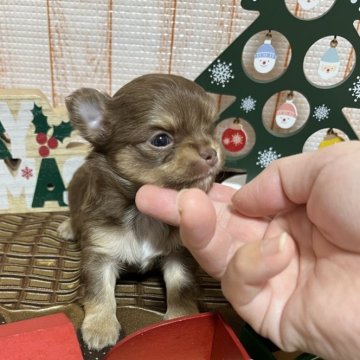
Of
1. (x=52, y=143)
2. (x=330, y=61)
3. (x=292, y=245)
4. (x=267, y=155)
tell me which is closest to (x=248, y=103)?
(x=267, y=155)

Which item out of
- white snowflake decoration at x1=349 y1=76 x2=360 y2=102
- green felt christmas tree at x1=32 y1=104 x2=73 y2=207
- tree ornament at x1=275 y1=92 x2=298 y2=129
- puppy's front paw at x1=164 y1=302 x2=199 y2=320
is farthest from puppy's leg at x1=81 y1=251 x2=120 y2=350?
white snowflake decoration at x1=349 y1=76 x2=360 y2=102

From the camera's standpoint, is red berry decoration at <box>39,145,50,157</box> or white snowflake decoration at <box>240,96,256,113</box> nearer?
white snowflake decoration at <box>240,96,256,113</box>

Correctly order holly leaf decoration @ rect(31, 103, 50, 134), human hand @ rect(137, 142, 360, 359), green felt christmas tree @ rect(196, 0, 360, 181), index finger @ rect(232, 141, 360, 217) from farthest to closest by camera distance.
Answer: holly leaf decoration @ rect(31, 103, 50, 134) < green felt christmas tree @ rect(196, 0, 360, 181) < index finger @ rect(232, 141, 360, 217) < human hand @ rect(137, 142, 360, 359)

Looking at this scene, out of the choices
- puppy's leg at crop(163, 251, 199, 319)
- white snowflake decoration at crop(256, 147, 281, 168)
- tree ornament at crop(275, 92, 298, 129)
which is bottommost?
puppy's leg at crop(163, 251, 199, 319)

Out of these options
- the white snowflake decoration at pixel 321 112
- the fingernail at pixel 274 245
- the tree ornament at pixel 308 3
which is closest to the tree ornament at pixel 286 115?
the white snowflake decoration at pixel 321 112

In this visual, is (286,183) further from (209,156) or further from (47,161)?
(47,161)

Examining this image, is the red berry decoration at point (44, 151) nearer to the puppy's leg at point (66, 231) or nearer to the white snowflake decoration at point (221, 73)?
the puppy's leg at point (66, 231)

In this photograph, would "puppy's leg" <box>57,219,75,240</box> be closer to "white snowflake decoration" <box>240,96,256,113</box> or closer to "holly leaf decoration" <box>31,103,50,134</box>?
"holly leaf decoration" <box>31,103,50,134</box>
